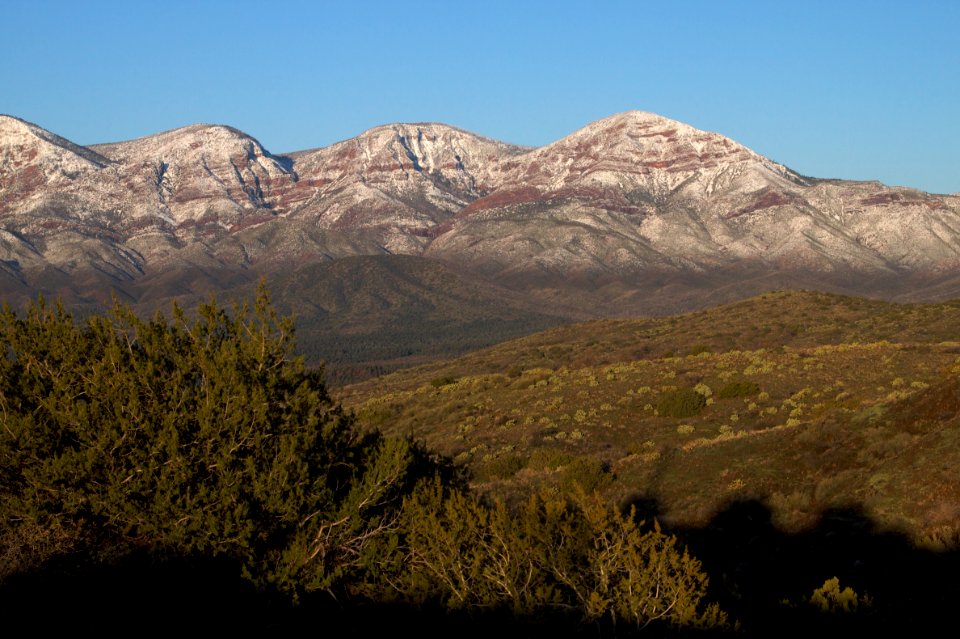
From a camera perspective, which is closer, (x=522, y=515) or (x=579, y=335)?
(x=522, y=515)

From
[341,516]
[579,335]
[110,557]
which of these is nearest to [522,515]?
[341,516]

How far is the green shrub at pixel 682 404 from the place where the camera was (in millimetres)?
44281

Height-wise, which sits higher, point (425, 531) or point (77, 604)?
point (425, 531)

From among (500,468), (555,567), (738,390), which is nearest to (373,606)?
(555,567)

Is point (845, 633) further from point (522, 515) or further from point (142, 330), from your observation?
point (142, 330)

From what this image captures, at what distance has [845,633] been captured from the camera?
16.7 meters

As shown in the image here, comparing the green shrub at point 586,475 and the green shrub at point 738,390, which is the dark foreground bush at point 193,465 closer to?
the green shrub at point 586,475

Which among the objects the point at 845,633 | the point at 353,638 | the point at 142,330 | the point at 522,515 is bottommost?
the point at 353,638

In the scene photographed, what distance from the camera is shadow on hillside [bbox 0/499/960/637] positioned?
56.3 ft

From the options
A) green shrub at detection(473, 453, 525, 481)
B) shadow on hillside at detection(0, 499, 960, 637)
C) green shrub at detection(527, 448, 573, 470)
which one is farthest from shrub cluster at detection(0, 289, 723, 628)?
green shrub at detection(473, 453, 525, 481)

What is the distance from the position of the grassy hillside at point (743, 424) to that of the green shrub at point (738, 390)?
0.06 m

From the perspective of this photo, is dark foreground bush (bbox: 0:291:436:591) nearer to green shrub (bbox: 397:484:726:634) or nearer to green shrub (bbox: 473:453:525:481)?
green shrub (bbox: 397:484:726:634)

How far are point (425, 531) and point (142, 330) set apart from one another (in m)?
9.07

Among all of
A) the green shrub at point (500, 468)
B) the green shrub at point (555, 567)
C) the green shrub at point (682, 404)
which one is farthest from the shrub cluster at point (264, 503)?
the green shrub at point (682, 404)
